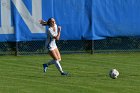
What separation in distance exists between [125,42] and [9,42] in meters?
5.56

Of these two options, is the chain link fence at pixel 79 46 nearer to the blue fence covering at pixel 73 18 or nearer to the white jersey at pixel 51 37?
the blue fence covering at pixel 73 18

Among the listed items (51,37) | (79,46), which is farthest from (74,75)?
(79,46)

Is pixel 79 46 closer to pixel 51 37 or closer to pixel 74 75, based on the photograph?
pixel 51 37

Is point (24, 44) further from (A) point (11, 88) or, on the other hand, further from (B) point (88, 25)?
(A) point (11, 88)

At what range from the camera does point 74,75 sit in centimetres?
1566

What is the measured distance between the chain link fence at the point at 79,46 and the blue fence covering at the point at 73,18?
1.58ft

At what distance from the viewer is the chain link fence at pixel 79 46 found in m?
23.2

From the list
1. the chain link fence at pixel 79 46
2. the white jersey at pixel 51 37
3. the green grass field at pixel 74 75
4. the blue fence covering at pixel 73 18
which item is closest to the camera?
the green grass field at pixel 74 75

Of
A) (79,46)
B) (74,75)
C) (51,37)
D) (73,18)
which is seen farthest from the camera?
(79,46)

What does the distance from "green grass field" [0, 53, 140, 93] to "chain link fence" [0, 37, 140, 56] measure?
839 mm

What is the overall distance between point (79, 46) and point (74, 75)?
8.10m

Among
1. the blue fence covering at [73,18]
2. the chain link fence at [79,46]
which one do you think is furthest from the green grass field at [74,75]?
the blue fence covering at [73,18]

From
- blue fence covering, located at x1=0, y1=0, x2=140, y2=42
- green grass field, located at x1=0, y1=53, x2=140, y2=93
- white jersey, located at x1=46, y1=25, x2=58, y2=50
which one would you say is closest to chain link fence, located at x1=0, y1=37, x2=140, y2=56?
blue fence covering, located at x1=0, y1=0, x2=140, y2=42

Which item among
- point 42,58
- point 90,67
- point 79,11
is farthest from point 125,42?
point 90,67
